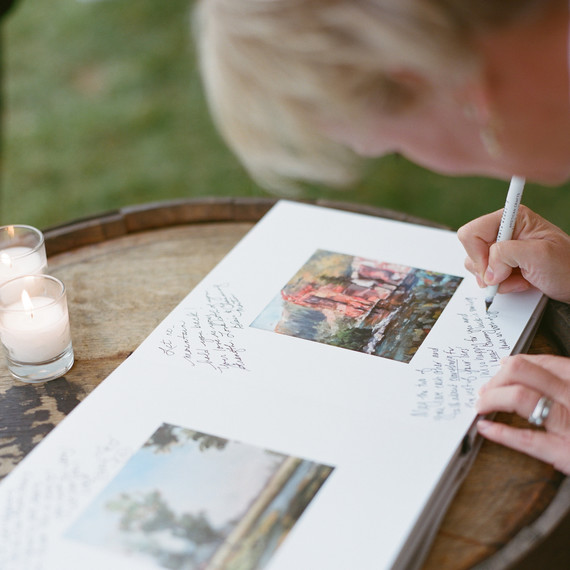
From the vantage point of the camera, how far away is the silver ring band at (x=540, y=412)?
0.75 m

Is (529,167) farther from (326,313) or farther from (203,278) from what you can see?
(203,278)

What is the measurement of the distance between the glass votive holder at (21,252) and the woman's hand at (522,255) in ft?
1.80

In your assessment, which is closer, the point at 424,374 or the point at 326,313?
the point at 424,374

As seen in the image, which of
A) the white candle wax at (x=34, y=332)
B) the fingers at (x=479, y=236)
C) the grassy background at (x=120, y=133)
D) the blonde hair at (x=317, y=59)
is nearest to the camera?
the blonde hair at (x=317, y=59)

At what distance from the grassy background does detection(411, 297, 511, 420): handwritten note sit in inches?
52.0

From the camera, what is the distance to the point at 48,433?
2.57 ft

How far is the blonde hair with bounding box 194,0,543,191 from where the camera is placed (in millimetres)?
581

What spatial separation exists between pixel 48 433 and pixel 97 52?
2.46 m

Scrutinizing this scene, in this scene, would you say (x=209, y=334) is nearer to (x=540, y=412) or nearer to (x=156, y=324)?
(x=156, y=324)

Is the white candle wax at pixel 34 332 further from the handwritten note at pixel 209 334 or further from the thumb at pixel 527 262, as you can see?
the thumb at pixel 527 262

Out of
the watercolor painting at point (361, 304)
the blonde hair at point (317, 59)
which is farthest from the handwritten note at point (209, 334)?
the blonde hair at point (317, 59)

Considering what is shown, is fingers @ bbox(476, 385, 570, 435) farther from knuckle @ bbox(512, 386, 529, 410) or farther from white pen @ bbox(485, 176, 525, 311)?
white pen @ bbox(485, 176, 525, 311)

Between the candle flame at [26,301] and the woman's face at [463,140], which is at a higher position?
the woman's face at [463,140]

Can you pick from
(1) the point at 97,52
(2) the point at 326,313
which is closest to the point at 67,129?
(1) the point at 97,52
